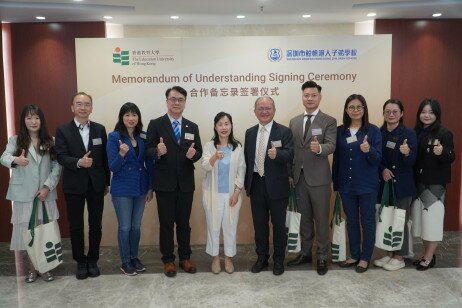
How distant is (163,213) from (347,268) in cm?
188

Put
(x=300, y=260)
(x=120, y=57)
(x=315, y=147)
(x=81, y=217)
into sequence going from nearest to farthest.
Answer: (x=315, y=147)
(x=81, y=217)
(x=300, y=260)
(x=120, y=57)

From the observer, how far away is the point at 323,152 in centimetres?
363

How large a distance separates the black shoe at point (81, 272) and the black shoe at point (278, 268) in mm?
1794

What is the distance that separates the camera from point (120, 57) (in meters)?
4.50

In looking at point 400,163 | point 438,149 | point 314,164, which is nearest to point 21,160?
point 314,164

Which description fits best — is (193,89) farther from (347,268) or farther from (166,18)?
(347,268)

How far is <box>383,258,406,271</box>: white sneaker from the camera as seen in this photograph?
3889 mm

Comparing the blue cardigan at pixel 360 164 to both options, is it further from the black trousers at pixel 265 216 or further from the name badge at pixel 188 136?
the name badge at pixel 188 136

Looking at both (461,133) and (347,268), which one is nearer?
(347,268)

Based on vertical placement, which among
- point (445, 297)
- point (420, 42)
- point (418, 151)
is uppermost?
point (420, 42)

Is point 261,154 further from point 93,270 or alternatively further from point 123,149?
point 93,270

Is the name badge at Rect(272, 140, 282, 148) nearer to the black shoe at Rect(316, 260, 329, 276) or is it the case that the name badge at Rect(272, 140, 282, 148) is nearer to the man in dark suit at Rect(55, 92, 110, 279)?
the black shoe at Rect(316, 260, 329, 276)

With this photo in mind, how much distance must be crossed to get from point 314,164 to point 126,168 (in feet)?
5.74

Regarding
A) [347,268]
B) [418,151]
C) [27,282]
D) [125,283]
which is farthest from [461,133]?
[27,282]
